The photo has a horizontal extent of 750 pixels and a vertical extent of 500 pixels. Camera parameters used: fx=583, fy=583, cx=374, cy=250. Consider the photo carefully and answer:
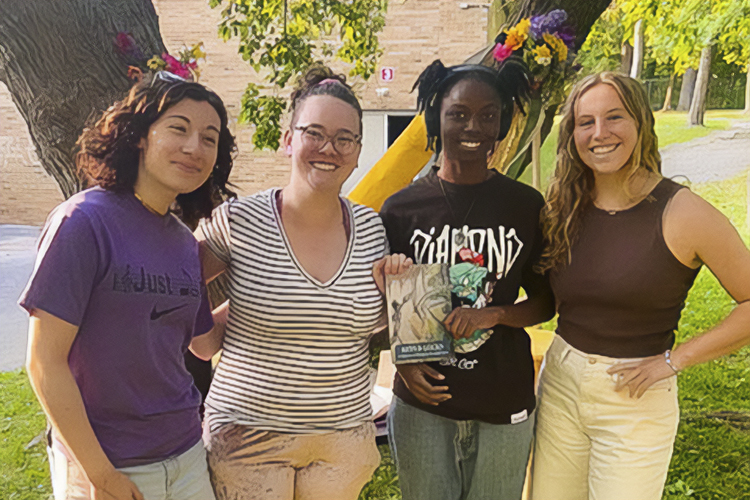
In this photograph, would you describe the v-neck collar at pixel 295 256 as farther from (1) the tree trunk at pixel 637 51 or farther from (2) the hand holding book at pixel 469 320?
(1) the tree trunk at pixel 637 51

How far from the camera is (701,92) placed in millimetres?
3805

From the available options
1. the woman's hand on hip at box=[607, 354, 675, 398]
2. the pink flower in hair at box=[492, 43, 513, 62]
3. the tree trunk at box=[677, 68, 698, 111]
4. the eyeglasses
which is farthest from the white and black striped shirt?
the tree trunk at box=[677, 68, 698, 111]

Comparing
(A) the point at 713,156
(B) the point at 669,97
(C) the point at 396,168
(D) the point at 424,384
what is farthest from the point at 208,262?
(A) the point at 713,156

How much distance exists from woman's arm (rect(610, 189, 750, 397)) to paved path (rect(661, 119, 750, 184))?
2154mm

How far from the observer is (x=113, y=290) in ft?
4.75

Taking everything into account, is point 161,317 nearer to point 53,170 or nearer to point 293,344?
point 293,344

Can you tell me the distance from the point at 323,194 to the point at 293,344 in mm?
472

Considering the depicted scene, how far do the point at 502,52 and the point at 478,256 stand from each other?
805mm

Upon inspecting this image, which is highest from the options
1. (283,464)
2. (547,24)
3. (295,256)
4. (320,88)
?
(547,24)

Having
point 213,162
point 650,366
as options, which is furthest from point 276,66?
point 650,366

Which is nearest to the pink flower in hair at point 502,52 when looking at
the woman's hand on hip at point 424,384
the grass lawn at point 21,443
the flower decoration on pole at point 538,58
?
the flower decoration on pole at point 538,58

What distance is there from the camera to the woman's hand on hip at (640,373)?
1.80 metres

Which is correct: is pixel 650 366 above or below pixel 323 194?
below

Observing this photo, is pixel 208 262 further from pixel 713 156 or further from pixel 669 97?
pixel 713 156
